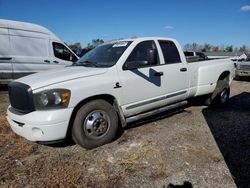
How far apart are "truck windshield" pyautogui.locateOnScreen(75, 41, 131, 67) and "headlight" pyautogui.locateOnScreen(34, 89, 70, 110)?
3.74ft

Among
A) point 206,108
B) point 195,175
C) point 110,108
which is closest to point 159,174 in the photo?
point 195,175

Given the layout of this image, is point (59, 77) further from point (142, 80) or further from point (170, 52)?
point (170, 52)

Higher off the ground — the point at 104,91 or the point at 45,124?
the point at 104,91

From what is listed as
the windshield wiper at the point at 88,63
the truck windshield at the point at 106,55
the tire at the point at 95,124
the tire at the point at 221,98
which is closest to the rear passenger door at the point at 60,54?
the truck windshield at the point at 106,55

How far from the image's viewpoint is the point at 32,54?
9.70m

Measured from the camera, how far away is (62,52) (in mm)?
10297

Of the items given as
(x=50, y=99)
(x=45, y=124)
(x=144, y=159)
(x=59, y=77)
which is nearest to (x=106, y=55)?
(x=59, y=77)

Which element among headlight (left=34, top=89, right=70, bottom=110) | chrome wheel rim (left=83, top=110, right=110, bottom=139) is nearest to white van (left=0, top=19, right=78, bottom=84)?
Result: headlight (left=34, top=89, right=70, bottom=110)

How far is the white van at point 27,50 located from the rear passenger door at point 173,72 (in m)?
5.72

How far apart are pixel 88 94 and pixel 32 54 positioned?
652 centimetres

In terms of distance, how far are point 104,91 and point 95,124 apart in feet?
1.85

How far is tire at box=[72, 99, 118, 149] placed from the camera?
4.06 meters

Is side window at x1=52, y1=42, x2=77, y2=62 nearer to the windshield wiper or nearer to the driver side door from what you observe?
the windshield wiper

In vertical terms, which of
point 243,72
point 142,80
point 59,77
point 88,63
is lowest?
point 243,72
